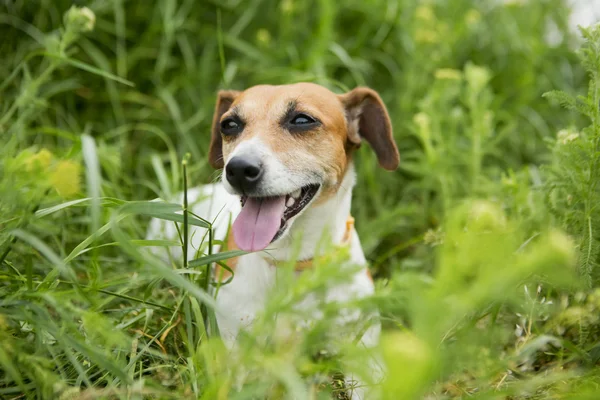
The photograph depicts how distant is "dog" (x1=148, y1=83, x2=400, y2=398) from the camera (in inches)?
107

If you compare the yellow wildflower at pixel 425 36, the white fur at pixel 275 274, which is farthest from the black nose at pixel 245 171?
the yellow wildflower at pixel 425 36

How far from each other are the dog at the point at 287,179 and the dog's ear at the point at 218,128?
37 cm

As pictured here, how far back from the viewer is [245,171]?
264cm

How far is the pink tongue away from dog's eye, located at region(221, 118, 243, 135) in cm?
43

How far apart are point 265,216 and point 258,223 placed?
48 millimetres

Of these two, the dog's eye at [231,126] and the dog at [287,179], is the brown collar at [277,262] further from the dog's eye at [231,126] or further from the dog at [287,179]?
the dog's eye at [231,126]

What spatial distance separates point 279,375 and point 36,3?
14.0 ft

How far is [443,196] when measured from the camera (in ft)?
13.7

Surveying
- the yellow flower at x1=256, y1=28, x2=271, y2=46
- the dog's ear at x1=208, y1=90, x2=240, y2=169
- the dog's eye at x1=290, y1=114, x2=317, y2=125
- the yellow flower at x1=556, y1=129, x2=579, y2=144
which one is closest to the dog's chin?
the dog's eye at x1=290, y1=114, x2=317, y2=125

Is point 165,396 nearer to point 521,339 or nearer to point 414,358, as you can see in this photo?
point 414,358

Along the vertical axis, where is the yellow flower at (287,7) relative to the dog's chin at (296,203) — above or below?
above

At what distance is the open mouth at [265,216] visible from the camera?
2707mm

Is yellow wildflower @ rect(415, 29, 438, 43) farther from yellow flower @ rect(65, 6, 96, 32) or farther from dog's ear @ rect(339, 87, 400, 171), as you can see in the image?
yellow flower @ rect(65, 6, 96, 32)

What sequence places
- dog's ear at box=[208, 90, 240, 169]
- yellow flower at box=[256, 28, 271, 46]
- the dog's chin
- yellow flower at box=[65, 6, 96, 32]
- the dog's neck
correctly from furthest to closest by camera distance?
yellow flower at box=[256, 28, 271, 46]
dog's ear at box=[208, 90, 240, 169]
yellow flower at box=[65, 6, 96, 32]
the dog's neck
the dog's chin
